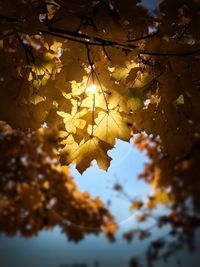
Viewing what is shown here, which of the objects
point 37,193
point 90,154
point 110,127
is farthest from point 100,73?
point 37,193

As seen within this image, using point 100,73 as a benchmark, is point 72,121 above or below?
below

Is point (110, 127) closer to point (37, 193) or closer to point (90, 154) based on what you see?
point (90, 154)

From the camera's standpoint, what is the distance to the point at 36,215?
9062 millimetres

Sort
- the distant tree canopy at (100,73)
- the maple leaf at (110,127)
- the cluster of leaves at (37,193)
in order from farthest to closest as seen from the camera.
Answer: the cluster of leaves at (37,193)
the maple leaf at (110,127)
the distant tree canopy at (100,73)

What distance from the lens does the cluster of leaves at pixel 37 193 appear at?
23.8 ft

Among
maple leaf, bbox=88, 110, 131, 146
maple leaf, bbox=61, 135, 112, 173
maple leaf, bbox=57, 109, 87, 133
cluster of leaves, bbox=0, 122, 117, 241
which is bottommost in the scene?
maple leaf, bbox=61, 135, 112, 173

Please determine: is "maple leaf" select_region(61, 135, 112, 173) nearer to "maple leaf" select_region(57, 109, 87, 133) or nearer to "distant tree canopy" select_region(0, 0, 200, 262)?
"distant tree canopy" select_region(0, 0, 200, 262)

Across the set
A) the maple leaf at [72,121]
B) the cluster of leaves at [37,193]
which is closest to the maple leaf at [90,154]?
the maple leaf at [72,121]

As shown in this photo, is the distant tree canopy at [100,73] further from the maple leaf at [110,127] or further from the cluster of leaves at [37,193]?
the cluster of leaves at [37,193]

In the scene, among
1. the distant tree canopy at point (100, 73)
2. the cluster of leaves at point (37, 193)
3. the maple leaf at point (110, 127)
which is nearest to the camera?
the distant tree canopy at point (100, 73)

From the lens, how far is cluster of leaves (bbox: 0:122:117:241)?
726 centimetres

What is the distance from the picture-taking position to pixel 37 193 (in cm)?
821

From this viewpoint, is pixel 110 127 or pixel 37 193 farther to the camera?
pixel 37 193

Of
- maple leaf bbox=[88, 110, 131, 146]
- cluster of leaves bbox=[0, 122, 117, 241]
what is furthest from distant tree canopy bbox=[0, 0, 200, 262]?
cluster of leaves bbox=[0, 122, 117, 241]
